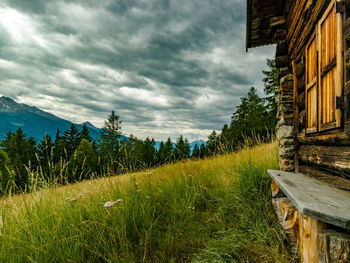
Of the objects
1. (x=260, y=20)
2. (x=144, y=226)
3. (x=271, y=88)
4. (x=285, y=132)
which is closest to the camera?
(x=144, y=226)

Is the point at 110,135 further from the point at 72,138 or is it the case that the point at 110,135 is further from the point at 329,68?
the point at 329,68

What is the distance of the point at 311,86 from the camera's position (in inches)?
108

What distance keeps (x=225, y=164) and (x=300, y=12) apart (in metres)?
3.45

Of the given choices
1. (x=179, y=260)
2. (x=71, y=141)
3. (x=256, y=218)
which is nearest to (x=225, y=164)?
(x=256, y=218)

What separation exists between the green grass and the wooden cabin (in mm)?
393

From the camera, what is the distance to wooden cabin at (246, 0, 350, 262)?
1242mm

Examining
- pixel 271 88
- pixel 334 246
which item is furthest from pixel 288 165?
pixel 271 88

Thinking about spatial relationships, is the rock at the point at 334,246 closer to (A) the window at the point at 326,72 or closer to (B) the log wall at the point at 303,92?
(B) the log wall at the point at 303,92

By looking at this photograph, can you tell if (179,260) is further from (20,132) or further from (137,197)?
(20,132)

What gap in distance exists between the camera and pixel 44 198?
2.64 m

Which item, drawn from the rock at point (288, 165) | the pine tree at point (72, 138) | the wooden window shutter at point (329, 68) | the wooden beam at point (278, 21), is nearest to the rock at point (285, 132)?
the rock at point (288, 165)

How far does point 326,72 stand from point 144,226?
2.99 m

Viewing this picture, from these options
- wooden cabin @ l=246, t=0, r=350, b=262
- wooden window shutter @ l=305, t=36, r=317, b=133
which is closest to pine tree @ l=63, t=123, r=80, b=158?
wooden cabin @ l=246, t=0, r=350, b=262

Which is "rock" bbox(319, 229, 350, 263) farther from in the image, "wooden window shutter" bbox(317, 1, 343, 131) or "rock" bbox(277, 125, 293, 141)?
"rock" bbox(277, 125, 293, 141)
